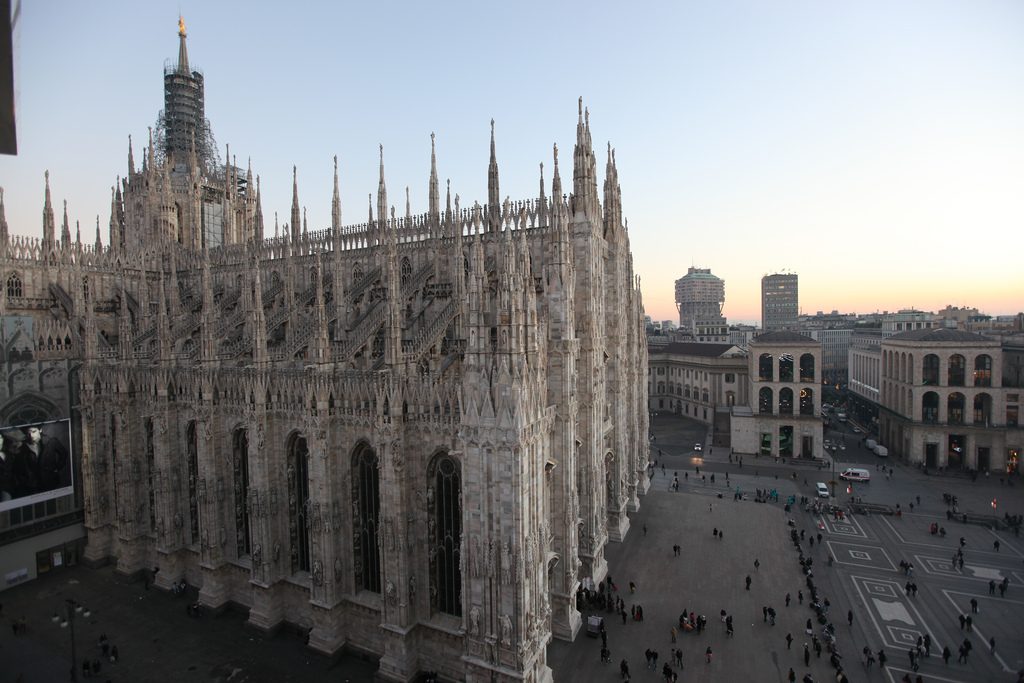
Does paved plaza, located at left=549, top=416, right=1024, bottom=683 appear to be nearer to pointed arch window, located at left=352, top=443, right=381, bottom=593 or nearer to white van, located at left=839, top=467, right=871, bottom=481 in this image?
white van, located at left=839, top=467, right=871, bottom=481

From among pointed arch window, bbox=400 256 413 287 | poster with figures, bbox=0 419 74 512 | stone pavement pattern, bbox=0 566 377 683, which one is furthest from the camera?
pointed arch window, bbox=400 256 413 287

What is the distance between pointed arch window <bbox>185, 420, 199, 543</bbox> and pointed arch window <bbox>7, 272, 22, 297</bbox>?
Result: 1719cm

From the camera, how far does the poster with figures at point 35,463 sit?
30484mm

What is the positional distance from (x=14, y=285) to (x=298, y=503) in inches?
1063

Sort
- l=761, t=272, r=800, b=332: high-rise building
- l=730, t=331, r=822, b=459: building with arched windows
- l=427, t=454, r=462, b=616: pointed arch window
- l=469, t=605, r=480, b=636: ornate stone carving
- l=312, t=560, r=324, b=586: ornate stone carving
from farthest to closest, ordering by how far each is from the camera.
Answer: l=761, t=272, r=800, b=332: high-rise building
l=730, t=331, r=822, b=459: building with arched windows
l=312, t=560, r=324, b=586: ornate stone carving
l=427, t=454, r=462, b=616: pointed arch window
l=469, t=605, r=480, b=636: ornate stone carving

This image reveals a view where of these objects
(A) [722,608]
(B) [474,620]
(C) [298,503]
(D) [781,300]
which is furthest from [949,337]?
(D) [781,300]

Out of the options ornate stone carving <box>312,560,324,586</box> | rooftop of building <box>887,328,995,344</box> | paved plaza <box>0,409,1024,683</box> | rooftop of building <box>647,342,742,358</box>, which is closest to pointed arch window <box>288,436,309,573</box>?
ornate stone carving <box>312,560,324,586</box>

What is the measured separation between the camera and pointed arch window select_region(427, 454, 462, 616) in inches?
904

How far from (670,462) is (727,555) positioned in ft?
80.1

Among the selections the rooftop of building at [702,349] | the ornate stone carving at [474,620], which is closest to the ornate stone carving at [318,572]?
the ornate stone carving at [474,620]

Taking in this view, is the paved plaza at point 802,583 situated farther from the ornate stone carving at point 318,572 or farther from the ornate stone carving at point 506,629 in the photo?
the ornate stone carving at point 318,572

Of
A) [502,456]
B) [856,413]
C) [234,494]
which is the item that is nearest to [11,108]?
[502,456]

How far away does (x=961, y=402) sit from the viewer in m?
57.2

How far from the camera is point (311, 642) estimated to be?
25094mm
